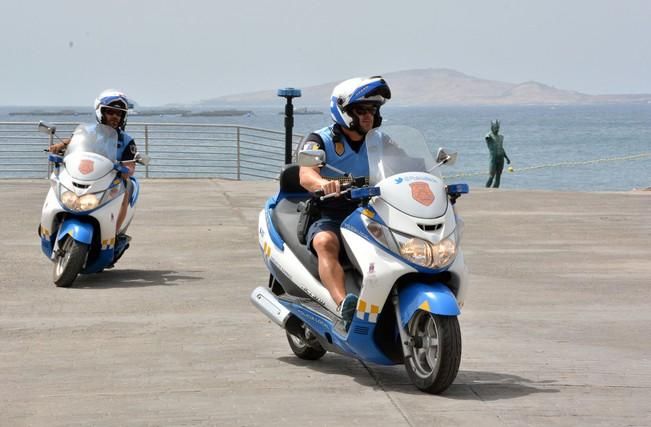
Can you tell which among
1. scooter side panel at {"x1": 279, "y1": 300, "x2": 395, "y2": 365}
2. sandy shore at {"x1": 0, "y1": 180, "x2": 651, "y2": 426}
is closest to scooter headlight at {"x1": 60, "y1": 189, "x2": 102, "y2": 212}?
sandy shore at {"x1": 0, "y1": 180, "x2": 651, "y2": 426}

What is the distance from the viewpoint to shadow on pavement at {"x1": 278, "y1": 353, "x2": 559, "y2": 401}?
6953 millimetres

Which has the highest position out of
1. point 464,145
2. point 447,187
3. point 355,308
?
point 447,187

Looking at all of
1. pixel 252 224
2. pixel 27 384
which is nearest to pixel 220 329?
pixel 27 384

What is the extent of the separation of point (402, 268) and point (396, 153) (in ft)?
2.51

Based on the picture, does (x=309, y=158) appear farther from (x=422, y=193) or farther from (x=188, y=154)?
(x=188, y=154)

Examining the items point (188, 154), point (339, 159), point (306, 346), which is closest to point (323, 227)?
point (339, 159)

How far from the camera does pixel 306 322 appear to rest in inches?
301

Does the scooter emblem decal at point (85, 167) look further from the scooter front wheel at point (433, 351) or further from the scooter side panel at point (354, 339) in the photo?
the scooter front wheel at point (433, 351)

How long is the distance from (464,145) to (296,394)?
9742cm

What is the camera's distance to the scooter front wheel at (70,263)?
10.9 metres


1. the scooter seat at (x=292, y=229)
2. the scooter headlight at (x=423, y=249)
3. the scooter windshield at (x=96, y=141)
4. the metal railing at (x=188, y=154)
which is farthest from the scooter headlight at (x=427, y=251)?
the metal railing at (x=188, y=154)

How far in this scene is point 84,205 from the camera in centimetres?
1116

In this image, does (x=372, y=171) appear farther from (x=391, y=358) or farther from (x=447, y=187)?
(x=391, y=358)

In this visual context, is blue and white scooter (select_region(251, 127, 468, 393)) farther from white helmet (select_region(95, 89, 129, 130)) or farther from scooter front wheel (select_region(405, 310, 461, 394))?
white helmet (select_region(95, 89, 129, 130))
